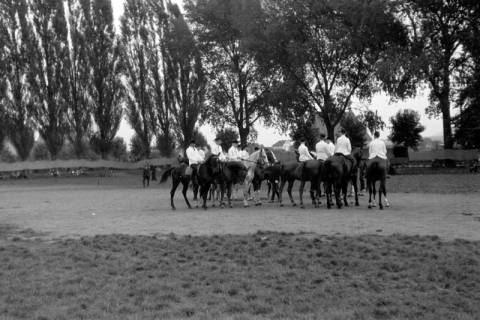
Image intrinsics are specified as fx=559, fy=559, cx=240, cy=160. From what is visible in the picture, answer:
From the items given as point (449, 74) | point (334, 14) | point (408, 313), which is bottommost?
point (408, 313)

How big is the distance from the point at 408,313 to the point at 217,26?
43.3 m

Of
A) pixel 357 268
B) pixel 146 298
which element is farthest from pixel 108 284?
pixel 357 268

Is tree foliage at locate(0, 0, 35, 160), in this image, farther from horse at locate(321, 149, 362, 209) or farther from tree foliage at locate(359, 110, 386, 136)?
horse at locate(321, 149, 362, 209)

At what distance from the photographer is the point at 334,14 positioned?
40.0 metres

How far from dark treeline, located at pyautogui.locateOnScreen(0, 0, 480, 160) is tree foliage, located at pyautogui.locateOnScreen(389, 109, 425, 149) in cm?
1021

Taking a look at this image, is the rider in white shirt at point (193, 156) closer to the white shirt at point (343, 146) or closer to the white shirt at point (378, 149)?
the white shirt at point (343, 146)

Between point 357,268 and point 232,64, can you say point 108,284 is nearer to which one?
point 357,268

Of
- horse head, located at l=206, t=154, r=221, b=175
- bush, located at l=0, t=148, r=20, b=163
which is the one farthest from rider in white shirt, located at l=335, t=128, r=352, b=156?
bush, located at l=0, t=148, r=20, b=163

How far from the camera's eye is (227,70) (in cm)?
4853

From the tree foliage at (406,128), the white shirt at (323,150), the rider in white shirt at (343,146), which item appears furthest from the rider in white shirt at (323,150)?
the tree foliage at (406,128)

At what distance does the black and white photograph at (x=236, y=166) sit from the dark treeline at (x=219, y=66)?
16 cm

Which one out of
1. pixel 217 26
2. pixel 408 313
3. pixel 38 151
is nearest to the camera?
pixel 408 313

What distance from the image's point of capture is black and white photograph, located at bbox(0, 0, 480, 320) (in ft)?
23.7

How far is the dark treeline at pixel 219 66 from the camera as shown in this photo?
128 feet
